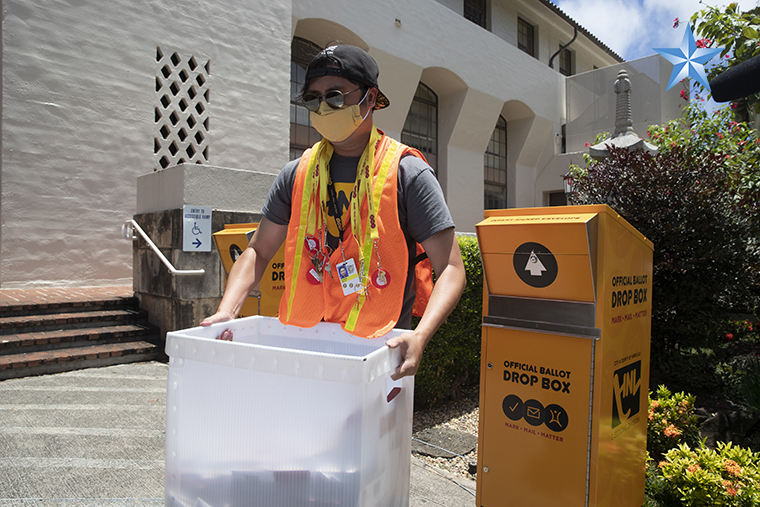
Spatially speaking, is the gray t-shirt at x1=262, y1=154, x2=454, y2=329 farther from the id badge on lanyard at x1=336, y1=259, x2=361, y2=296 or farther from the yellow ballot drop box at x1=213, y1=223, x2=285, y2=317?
the yellow ballot drop box at x1=213, y1=223, x2=285, y2=317

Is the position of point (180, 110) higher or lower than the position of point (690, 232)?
higher

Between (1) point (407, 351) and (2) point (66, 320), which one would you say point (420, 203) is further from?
(2) point (66, 320)

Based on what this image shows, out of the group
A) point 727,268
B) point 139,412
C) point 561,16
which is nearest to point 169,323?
point 139,412

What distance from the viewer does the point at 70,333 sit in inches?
206

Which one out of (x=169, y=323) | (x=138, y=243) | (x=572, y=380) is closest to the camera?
(x=572, y=380)

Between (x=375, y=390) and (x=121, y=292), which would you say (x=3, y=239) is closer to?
(x=121, y=292)

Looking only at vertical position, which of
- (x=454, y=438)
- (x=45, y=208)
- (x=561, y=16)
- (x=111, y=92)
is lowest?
(x=454, y=438)

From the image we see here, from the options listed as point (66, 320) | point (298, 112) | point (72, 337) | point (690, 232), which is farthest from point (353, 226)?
point (298, 112)

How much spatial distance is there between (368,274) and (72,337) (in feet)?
16.4

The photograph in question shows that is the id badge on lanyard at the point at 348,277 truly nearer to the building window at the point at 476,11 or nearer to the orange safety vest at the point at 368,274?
the orange safety vest at the point at 368,274

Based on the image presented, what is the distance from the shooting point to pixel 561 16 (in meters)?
16.6

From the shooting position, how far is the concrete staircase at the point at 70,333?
4750 millimetres

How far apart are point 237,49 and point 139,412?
7.22 metres

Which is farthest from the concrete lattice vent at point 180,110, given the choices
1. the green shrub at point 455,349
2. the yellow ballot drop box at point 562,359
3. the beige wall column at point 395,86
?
the yellow ballot drop box at point 562,359
